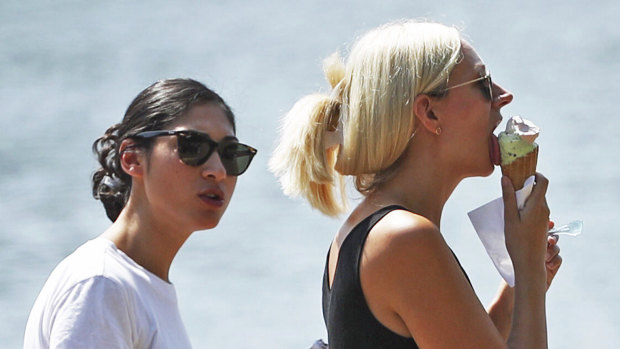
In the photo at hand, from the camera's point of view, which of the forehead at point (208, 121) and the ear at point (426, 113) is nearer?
the ear at point (426, 113)

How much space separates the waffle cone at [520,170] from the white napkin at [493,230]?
1.9 inches

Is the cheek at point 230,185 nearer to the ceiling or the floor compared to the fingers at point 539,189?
nearer to the ceiling

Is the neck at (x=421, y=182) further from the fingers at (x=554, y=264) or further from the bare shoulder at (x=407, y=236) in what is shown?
the fingers at (x=554, y=264)

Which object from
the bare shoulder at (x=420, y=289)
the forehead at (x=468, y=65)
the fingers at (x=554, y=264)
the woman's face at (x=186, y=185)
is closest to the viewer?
the bare shoulder at (x=420, y=289)

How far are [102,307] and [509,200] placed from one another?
1.48 metres

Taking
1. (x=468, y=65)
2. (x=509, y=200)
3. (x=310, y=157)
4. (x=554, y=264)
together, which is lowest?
(x=554, y=264)

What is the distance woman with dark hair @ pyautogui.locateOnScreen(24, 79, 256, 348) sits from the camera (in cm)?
326

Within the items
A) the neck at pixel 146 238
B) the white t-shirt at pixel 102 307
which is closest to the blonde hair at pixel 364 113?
the neck at pixel 146 238

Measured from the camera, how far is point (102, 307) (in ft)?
10.6

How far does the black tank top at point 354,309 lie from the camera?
3.22m

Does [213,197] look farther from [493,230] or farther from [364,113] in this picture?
[493,230]

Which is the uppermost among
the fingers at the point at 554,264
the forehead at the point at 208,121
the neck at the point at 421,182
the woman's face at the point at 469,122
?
the forehead at the point at 208,121

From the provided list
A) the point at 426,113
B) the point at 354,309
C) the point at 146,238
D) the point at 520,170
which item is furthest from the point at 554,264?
the point at 146,238

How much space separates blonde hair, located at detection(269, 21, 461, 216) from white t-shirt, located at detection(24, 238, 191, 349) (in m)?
0.70
